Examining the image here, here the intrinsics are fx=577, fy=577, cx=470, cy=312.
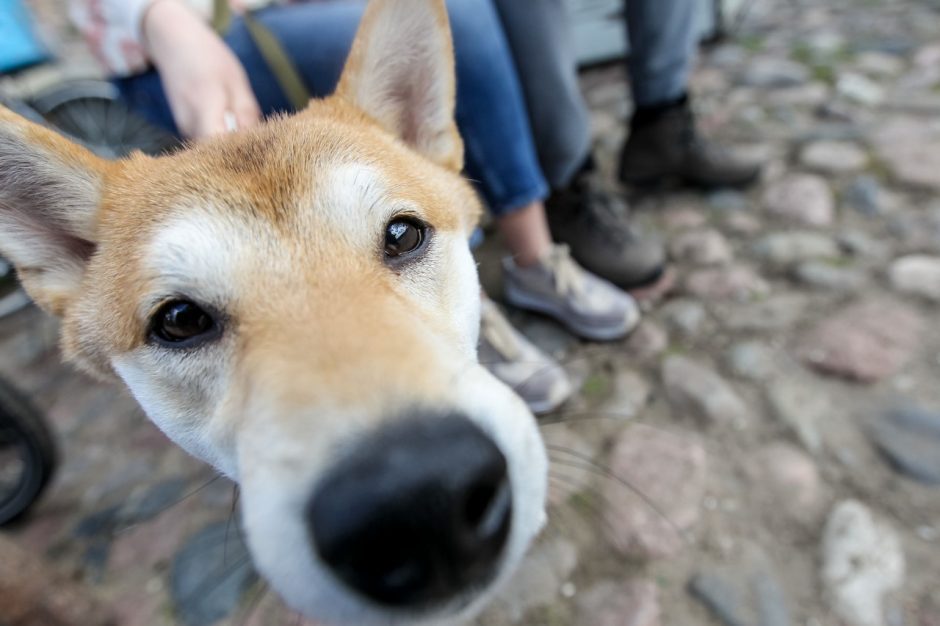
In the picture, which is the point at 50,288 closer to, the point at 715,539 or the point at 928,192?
the point at 715,539

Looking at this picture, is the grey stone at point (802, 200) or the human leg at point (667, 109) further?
the human leg at point (667, 109)

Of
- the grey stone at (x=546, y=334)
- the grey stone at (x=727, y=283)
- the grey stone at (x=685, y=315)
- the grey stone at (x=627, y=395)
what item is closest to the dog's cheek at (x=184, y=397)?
the grey stone at (x=627, y=395)

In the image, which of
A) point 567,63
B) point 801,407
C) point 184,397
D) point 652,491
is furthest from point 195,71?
point 801,407

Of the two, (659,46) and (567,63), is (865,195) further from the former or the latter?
(567,63)

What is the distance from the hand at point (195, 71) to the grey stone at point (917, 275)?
10.1 ft

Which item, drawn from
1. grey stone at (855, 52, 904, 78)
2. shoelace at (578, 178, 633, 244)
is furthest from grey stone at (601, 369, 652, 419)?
grey stone at (855, 52, 904, 78)

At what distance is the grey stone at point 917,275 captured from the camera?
2762 mm

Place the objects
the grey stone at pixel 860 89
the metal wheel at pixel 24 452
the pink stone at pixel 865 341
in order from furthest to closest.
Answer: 1. the grey stone at pixel 860 89
2. the metal wheel at pixel 24 452
3. the pink stone at pixel 865 341

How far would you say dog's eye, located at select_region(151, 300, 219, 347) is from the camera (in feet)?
4.78

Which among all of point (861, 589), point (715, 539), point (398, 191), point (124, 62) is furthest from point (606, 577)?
point (124, 62)

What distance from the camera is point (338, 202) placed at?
4.97 ft

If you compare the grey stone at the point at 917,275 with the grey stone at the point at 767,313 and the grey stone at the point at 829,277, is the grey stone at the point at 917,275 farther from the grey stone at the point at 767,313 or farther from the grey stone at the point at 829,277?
the grey stone at the point at 767,313

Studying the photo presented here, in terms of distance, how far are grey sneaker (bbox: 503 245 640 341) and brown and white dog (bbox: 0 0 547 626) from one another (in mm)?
1309

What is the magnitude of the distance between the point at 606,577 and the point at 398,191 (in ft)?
5.04
